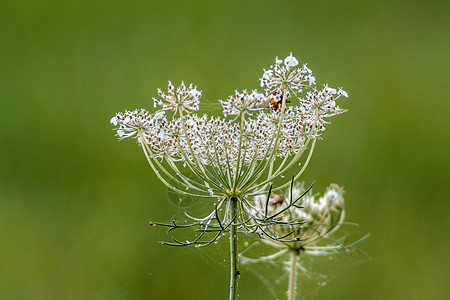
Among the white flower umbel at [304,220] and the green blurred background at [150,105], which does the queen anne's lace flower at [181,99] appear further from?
the green blurred background at [150,105]

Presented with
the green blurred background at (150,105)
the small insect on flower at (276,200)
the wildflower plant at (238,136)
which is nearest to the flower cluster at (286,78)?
the wildflower plant at (238,136)

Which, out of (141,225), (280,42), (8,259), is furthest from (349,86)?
(8,259)

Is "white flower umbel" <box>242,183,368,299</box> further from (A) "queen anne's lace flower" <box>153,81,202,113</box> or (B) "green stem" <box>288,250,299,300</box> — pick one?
(A) "queen anne's lace flower" <box>153,81,202,113</box>

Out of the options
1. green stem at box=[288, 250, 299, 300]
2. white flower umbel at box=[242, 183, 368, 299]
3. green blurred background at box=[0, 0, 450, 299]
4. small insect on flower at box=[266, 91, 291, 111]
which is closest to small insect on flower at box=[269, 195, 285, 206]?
white flower umbel at box=[242, 183, 368, 299]

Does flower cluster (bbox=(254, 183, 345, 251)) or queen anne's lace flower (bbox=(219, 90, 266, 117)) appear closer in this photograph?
queen anne's lace flower (bbox=(219, 90, 266, 117))

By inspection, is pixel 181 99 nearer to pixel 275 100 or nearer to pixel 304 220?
pixel 275 100

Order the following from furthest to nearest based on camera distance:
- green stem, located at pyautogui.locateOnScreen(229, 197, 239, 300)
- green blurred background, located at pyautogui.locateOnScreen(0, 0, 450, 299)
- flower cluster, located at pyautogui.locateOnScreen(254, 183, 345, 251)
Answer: green blurred background, located at pyautogui.locateOnScreen(0, 0, 450, 299), flower cluster, located at pyautogui.locateOnScreen(254, 183, 345, 251), green stem, located at pyautogui.locateOnScreen(229, 197, 239, 300)

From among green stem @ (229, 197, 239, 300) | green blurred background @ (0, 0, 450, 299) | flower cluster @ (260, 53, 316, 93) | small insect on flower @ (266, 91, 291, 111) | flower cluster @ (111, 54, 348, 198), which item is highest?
green blurred background @ (0, 0, 450, 299)

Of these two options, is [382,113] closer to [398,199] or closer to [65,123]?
[398,199]

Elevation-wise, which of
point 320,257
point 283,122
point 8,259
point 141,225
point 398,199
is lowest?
point 283,122
